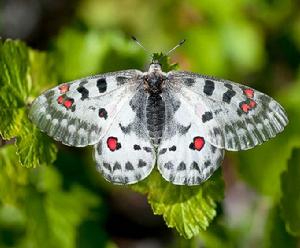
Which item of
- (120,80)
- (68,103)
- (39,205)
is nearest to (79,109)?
(68,103)

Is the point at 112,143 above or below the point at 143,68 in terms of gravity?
above

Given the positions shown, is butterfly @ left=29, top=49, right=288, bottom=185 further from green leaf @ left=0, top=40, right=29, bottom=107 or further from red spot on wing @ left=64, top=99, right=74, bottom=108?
green leaf @ left=0, top=40, right=29, bottom=107

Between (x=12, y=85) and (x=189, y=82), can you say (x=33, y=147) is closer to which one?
(x=12, y=85)

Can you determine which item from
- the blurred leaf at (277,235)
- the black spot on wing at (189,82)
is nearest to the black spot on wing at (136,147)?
the black spot on wing at (189,82)

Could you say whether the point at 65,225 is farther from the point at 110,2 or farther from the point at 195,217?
the point at 110,2

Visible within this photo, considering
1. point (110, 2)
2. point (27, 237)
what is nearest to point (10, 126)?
point (27, 237)

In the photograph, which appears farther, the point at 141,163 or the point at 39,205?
the point at 39,205

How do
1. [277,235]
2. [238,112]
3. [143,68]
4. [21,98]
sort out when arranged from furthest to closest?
[143,68] → [277,235] → [21,98] → [238,112]
